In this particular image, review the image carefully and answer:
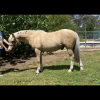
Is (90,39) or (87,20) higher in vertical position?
(87,20)

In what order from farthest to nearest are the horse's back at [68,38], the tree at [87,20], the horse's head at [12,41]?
the tree at [87,20] < the horse's head at [12,41] < the horse's back at [68,38]

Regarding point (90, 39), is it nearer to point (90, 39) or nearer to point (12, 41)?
point (90, 39)

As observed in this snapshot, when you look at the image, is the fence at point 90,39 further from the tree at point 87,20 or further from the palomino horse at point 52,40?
the tree at point 87,20

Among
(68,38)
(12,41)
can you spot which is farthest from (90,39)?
(12,41)

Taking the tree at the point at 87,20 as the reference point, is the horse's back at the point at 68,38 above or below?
below

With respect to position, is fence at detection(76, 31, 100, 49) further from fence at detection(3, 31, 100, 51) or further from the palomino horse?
the palomino horse

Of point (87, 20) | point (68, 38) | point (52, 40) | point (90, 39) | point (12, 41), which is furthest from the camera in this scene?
point (87, 20)

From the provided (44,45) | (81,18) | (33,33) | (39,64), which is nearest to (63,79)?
(39,64)

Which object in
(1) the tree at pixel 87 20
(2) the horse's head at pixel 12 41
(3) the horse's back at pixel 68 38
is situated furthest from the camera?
(1) the tree at pixel 87 20

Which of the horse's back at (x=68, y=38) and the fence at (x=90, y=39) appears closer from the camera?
the horse's back at (x=68, y=38)

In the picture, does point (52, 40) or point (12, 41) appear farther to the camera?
point (12, 41)

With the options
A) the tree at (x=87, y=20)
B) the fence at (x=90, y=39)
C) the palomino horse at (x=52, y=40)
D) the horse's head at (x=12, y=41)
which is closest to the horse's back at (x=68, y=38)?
the palomino horse at (x=52, y=40)

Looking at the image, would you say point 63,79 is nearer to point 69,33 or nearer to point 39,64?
point 39,64

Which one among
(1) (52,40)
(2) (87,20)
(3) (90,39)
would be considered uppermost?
(2) (87,20)
